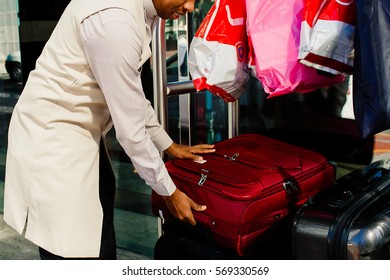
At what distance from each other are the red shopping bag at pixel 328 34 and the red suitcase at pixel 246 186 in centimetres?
38

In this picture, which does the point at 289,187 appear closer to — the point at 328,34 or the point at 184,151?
the point at 184,151

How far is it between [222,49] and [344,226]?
663mm

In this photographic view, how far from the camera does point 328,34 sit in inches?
67.2

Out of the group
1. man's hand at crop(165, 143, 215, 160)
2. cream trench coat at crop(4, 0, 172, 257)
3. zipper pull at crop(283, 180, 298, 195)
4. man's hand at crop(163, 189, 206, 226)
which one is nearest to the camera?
cream trench coat at crop(4, 0, 172, 257)

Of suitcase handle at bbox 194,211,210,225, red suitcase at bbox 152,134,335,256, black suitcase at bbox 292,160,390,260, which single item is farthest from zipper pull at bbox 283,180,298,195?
suitcase handle at bbox 194,211,210,225

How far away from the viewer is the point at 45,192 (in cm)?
170

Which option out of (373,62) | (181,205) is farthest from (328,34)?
(181,205)

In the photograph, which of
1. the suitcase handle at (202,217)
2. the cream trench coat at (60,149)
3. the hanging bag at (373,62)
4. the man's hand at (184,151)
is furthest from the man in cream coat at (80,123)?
the hanging bag at (373,62)

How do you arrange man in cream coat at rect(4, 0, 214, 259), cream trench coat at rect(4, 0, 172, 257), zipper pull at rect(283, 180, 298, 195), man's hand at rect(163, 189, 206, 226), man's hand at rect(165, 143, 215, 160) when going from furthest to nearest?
man's hand at rect(165, 143, 215, 160), zipper pull at rect(283, 180, 298, 195), man's hand at rect(163, 189, 206, 226), cream trench coat at rect(4, 0, 172, 257), man in cream coat at rect(4, 0, 214, 259)

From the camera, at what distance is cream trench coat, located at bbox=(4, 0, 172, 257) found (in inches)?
65.0

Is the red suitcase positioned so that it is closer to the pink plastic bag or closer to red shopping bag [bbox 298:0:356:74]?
the pink plastic bag

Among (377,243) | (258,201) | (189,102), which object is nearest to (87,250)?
(258,201)

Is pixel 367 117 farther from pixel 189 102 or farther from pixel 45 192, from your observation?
pixel 189 102

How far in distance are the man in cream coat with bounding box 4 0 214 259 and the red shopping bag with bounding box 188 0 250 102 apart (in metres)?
0.37
